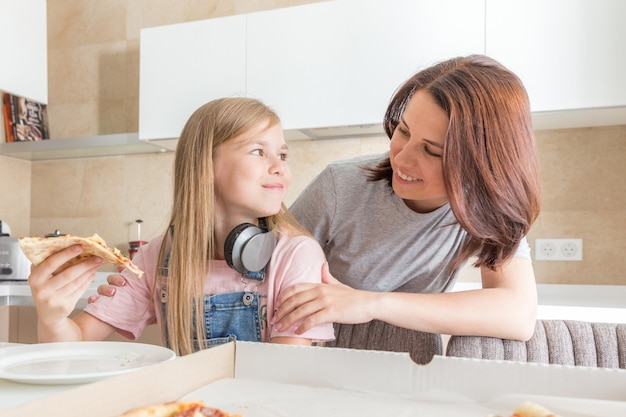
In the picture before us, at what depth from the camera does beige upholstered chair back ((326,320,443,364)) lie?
112 cm

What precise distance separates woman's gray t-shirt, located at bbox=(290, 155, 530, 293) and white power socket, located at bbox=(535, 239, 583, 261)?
1153mm

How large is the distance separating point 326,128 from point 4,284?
1.50 meters

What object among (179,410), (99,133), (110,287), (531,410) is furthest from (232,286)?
(99,133)

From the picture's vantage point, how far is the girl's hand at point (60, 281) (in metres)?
0.81

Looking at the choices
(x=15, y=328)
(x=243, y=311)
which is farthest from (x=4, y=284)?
(x=243, y=311)

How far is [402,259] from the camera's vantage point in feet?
4.21

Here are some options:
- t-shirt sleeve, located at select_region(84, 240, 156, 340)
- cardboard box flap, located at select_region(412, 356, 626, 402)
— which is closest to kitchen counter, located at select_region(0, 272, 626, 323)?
t-shirt sleeve, located at select_region(84, 240, 156, 340)

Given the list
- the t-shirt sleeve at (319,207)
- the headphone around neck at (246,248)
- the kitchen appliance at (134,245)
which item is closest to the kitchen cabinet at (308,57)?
the kitchen appliance at (134,245)

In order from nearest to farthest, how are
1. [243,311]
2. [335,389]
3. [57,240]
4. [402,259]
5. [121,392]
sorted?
[121,392], [335,389], [57,240], [243,311], [402,259]

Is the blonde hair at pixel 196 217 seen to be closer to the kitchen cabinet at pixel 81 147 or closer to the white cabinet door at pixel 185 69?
the white cabinet door at pixel 185 69

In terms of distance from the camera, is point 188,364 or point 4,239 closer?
point 188,364

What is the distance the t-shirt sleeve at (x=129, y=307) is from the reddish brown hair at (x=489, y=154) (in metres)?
0.67

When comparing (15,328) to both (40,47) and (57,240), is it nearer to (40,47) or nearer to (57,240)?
(40,47)

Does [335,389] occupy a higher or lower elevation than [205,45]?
lower
